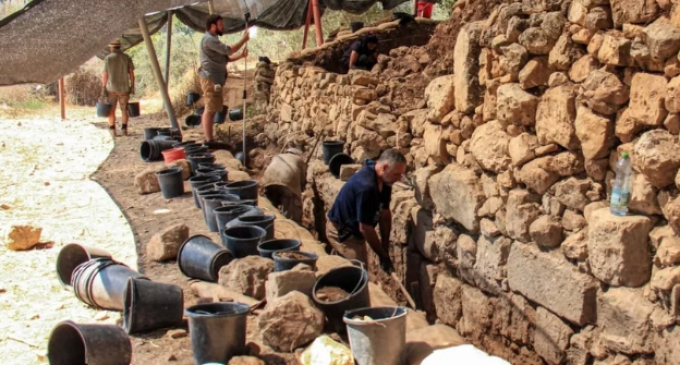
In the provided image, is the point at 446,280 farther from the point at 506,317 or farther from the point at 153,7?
the point at 153,7

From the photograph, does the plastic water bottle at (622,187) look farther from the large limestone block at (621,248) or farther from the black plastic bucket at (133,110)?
the black plastic bucket at (133,110)

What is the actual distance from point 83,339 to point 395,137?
4566 mm

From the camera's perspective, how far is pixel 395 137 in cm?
757

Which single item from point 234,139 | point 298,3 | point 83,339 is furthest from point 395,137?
point 298,3

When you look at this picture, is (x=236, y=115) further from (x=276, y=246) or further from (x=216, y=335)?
(x=216, y=335)

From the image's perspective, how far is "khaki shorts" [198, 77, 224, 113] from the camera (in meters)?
10.4

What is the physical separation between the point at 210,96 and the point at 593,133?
768 cm

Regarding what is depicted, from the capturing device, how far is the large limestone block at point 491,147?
4.40m

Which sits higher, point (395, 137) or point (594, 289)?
point (395, 137)

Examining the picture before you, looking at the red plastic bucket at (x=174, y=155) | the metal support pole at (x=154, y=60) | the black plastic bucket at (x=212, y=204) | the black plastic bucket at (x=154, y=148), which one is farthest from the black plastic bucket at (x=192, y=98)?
the black plastic bucket at (x=212, y=204)

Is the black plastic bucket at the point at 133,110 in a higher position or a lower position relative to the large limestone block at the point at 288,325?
higher

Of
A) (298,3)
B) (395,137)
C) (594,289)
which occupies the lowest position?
(594,289)

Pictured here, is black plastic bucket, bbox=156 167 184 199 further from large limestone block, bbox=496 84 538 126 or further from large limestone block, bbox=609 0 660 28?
large limestone block, bbox=609 0 660 28

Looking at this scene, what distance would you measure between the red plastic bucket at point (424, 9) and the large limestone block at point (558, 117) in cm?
979
